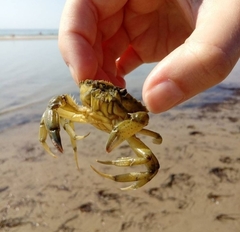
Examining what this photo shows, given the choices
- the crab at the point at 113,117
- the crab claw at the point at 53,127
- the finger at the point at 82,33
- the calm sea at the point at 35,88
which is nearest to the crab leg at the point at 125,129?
the crab at the point at 113,117

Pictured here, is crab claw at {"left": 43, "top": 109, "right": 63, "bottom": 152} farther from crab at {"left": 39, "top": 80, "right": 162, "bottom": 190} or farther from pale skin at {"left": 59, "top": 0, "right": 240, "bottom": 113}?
pale skin at {"left": 59, "top": 0, "right": 240, "bottom": 113}

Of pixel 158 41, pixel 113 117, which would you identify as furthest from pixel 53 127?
pixel 158 41

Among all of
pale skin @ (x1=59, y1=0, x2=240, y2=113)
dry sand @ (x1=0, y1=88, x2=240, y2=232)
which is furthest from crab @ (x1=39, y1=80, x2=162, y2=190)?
dry sand @ (x1=0, y1=88, x2=240, y2=232)

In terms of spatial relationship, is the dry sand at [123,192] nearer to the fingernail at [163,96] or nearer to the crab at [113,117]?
the crab at [113,117]

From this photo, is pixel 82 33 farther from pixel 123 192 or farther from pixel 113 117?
pixel 123 192

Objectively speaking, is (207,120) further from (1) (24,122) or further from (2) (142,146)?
(2) (142,146)

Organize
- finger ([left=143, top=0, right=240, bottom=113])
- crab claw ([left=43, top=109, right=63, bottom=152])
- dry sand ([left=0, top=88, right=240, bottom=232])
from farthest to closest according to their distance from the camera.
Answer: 1. dry sand ([left=0, top=88, right=240, bottom=232])
2. crab claw ([left=43, top=109, right=63, bottom=152])
3. finger ([left=143, top=0, right=240, bottom=113])

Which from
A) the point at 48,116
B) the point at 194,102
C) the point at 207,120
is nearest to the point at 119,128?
the point at 48,116
